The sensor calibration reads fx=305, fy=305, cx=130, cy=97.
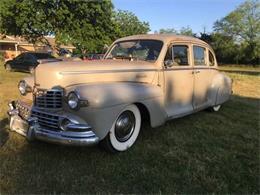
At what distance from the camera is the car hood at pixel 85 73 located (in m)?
4.29

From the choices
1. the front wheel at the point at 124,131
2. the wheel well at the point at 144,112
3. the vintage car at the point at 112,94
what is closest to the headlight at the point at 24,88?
the vintage car at the point at 112,94

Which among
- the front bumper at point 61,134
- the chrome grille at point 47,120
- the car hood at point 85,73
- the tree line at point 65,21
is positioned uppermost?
the tree line at point 65,21

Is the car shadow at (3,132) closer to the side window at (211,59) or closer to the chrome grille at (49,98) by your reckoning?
the chrome grille at (49,98)

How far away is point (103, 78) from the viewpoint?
452 cm

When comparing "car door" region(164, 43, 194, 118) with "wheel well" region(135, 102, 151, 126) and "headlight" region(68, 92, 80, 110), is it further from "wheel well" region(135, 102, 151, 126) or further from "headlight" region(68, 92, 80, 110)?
"headlight" region(68, 92, 80, 110)

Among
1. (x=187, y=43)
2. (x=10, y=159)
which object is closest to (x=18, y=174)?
(x=10, y=159)

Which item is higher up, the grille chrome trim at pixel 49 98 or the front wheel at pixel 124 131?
the grille chrome trim at pixel 49 98

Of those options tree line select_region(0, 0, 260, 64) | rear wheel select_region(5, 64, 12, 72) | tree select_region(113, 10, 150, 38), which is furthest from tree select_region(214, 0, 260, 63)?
rear wheel select_region(5, 64, 12, 72)

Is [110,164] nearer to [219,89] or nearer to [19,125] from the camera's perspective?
[19,125]

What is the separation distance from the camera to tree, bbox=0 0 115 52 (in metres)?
23.2

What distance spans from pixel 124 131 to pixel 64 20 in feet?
69.2

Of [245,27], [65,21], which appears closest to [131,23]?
[65,21]

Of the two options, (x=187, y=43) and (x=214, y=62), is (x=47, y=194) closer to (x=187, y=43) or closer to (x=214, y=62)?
(x=187, y=43)

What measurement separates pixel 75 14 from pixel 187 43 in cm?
1933
